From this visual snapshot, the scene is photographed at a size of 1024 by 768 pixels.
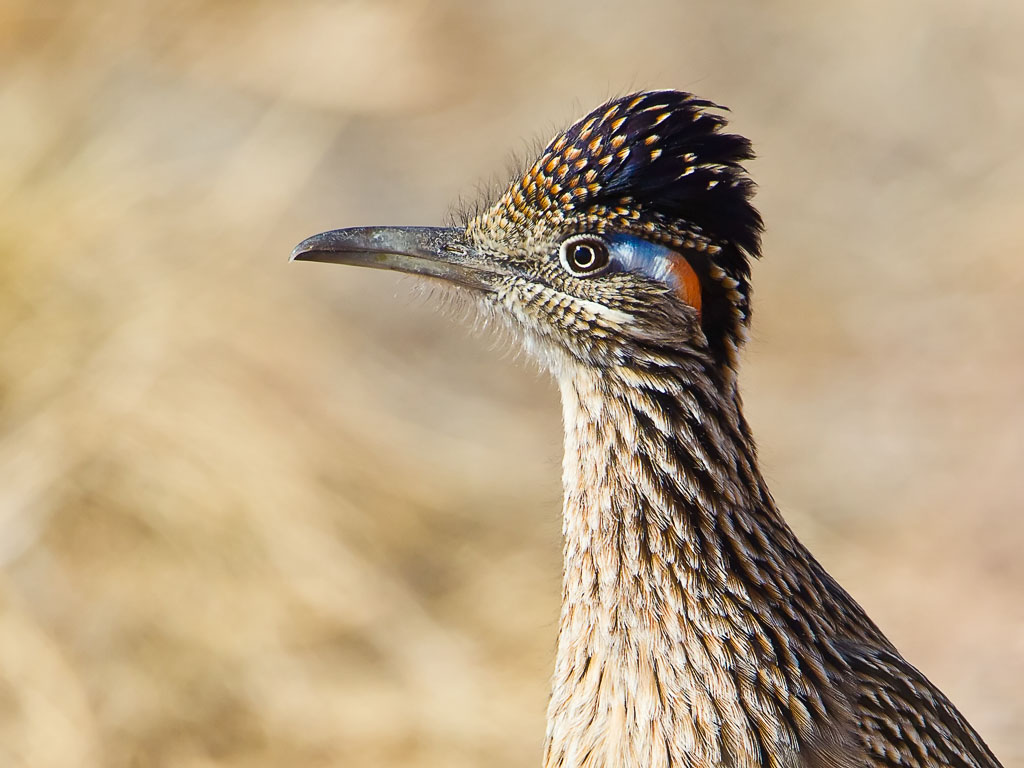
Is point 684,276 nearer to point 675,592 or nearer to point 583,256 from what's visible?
point 583,256

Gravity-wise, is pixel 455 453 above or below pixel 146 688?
above

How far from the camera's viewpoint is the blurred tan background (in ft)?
25.3

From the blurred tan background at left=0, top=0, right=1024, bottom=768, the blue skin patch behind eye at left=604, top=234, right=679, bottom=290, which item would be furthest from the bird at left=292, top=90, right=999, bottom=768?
the blurred tan background at left=0, top=0, right=1024, bottom=768

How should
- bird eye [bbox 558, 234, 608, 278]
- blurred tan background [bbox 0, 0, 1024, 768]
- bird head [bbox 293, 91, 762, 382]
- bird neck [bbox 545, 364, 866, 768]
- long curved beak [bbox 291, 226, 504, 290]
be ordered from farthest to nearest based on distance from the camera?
blurred tan background [bbox 0, 0, 1024, 768], long curved beak [bbox 291, 226, 504, 290], bird eye [bbox 558, 234, 608, 278], bird head [bbox 293, 91, 762, 382], bird neck [bbox 545, 364, 866, 768]

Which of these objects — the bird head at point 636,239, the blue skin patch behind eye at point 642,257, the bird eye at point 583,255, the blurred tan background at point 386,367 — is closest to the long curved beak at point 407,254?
the bird head at point 636,239

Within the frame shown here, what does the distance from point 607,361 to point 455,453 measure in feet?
16.4

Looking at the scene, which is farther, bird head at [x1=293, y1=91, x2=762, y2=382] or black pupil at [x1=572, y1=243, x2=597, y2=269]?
black pupil at [x1=572, y1=243, x2=597, y2=269]

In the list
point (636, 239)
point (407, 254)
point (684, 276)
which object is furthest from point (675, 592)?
point (407, 254)

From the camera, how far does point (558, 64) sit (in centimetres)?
1239

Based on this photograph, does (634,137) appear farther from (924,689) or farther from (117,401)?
(117,401)

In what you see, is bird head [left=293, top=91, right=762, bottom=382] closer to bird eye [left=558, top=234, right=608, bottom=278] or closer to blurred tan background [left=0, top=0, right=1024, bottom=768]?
bird eye [left=558, top=234, right=608, bottom=278]

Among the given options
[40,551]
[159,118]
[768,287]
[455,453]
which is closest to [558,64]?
[768,287]

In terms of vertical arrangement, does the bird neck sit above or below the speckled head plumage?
below

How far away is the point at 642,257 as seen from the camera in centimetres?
396
